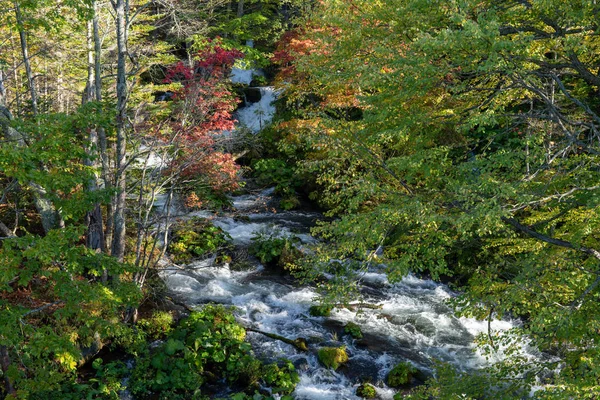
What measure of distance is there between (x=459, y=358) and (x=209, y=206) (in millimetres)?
8030

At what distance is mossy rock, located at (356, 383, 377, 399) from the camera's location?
9.38 meters

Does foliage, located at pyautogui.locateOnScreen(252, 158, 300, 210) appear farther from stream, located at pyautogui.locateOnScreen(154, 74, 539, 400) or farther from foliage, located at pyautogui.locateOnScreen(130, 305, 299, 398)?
foliage, located at pyautogui.locateOnScreen(130, 305, 299, 398)

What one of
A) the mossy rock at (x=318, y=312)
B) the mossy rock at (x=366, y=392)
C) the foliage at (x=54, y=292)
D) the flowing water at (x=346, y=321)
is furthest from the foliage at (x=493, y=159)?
the mossy rock at (x=318, y=312)

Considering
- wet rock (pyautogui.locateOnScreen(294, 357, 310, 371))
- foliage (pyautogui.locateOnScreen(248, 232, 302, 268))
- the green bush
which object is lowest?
wet rock (pyautogui.locateOnScreen(294, 357, 310, 371))

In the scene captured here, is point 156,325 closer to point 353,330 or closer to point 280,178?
point 353,330

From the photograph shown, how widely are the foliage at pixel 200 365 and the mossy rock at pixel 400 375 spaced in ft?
6.49

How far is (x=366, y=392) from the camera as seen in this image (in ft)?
30.9

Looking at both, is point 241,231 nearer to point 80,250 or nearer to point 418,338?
point 418,338

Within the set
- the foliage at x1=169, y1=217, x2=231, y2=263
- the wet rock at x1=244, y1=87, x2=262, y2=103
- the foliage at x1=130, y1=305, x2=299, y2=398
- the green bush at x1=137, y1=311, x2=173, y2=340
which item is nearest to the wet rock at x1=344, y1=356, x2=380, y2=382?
the foliage at x1=130, y1=305, x2=299, y2=398

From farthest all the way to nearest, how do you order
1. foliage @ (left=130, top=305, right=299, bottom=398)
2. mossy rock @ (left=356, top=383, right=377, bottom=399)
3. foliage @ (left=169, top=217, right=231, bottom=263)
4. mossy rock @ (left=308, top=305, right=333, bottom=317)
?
foliage @ (left=169, top=217, right=231, bottom=263) < mossy rock @ (left=308, top=305, right=333, bottom=317) < mossy rock @ (left=356, top=383, right=377, bottom=399) < foliage @ (left=130, top=305, right=299, bottom=398)

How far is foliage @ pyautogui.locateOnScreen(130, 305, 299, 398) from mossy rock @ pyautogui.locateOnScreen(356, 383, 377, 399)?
1.30 meters

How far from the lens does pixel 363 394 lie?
9398mm

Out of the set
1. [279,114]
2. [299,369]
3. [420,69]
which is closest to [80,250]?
[420,69]

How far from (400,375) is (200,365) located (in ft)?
13.6
